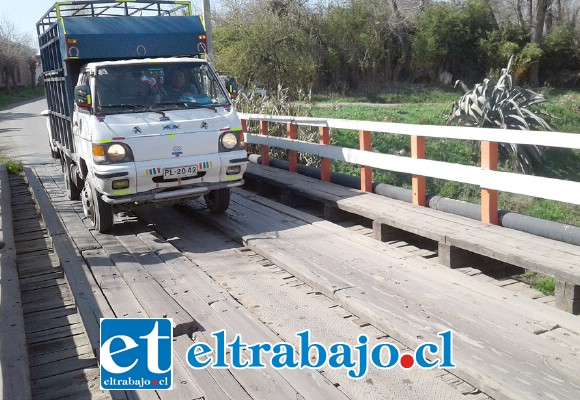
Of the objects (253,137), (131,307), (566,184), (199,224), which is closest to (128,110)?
(199,224)

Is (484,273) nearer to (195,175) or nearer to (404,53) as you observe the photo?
(195,175)

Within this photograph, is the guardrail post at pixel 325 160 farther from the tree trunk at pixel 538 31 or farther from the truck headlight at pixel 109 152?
the tree trunk at pixel 538 31

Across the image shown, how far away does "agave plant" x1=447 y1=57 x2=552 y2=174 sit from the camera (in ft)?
51.4

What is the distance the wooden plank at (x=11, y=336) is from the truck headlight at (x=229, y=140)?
8.50ft

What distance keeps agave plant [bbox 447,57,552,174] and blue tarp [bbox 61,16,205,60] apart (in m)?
9.09

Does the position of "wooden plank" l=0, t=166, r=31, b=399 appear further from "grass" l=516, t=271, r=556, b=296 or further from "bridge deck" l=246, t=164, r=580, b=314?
"grass" l=516, t=271, r=556, b=296

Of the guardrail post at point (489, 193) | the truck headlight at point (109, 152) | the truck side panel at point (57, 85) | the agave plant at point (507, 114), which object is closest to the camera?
the guardrail post at point (489, 193)

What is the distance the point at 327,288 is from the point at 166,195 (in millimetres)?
2766

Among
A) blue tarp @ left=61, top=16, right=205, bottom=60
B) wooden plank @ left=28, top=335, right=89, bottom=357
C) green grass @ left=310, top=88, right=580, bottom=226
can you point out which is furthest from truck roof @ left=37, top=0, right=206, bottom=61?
green grass @ left=310, top=88, right=580, bottom=226

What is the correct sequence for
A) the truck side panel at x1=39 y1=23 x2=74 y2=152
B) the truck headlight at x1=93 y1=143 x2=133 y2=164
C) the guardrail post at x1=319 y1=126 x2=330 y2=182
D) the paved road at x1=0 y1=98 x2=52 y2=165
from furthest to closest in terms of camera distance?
the paved road at x1=0 y1=98 x2=52 y2=165
the guardrail post at x1=319 y1=126 x2=330 y2=182
the truck side panel at x1=39 y1=23 x2=74 y2=152
the truck headlight at x1=93 y1=143 x2=133 y2=164

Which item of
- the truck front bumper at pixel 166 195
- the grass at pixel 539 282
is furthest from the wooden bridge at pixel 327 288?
the truck front bumper at pixel 166 195

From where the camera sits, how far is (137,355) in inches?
172

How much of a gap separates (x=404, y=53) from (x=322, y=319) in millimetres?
30957

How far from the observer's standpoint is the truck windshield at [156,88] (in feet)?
25.2
